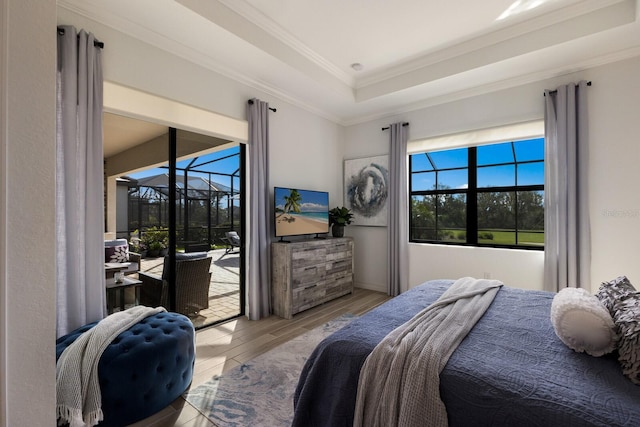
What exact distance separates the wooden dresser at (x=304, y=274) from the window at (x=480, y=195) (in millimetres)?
1403

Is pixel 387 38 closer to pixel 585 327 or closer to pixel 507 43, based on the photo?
pixel 507 43

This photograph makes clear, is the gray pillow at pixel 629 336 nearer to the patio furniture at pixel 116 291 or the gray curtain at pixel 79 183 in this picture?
the gray curtain at pixel 79 183

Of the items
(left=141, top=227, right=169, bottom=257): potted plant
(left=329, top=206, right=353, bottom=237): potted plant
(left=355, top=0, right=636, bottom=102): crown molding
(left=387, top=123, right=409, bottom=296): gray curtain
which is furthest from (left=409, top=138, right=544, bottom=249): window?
(left=141, top=227, right=169, bottom=257): potted plant

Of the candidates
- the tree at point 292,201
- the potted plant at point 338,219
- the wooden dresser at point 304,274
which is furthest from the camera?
the potted plant at point 338,219

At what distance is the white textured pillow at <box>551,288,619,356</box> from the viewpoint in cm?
125

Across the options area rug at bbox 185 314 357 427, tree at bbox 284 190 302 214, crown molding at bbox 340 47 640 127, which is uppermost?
crown molding at bbox 340 47 640 127

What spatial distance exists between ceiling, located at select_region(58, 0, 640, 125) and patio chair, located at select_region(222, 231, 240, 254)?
1.80 metres

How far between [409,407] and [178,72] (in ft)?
10.5

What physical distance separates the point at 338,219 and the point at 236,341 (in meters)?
2.26

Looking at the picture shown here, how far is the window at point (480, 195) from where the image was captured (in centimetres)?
360

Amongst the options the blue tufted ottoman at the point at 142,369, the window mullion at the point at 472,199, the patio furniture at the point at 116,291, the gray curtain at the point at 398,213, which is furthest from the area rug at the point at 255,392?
the window mullion at the point at 472,199

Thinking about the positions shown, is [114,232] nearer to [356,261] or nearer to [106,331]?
[106,331]

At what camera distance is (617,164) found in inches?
116

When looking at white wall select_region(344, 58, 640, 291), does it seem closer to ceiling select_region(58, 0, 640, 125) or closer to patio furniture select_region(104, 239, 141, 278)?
ceiling select_region(58, 0, 640, 125)
